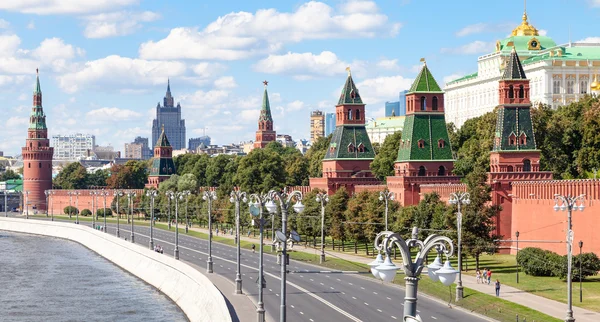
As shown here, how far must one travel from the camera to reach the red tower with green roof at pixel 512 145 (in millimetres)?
95250

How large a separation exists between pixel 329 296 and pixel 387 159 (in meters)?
80.2

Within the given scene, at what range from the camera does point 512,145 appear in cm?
9612

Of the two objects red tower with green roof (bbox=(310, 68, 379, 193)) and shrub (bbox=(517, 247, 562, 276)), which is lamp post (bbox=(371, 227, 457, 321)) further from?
red tower with green roof (bbox=(310, 68, 379, 193))

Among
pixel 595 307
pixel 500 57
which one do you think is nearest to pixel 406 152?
pixel 595 307

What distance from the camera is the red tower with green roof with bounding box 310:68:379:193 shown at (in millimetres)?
130125

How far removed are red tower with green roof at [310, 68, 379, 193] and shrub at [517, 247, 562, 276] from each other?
5254 cm

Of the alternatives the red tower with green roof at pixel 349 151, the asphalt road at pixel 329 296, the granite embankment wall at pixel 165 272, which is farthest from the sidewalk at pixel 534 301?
the red tower with green roof at pixel 349 151

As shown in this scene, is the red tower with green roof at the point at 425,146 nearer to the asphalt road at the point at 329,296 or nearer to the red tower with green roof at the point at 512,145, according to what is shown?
the red tower with green roof at the point at 512,145

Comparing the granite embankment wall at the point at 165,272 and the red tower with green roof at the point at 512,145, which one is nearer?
the granite embankment wall at the point at 165,272

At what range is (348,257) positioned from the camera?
100062 millimetres

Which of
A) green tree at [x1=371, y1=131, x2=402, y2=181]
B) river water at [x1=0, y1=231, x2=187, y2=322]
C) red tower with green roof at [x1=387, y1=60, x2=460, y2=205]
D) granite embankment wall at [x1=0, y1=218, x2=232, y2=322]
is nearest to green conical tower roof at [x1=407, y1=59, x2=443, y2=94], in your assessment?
red tower with green roof at [x1=387, y1=60, x2=460, y2=205]

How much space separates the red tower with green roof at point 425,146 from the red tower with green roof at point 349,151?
534 inches

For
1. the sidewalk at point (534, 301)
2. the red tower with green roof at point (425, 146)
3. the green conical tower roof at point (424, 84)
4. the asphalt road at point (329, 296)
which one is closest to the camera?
the sidewalk at point (534, 301)

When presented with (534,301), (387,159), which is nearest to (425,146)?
(387,159)
